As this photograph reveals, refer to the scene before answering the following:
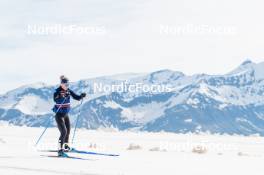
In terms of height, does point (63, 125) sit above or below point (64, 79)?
below

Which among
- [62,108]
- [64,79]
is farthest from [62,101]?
[64,79]

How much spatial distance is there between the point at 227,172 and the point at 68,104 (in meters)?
5.53

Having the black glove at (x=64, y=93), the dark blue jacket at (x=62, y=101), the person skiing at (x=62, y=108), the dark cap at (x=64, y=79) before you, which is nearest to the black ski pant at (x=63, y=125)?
the person skiing at (x=62, y=108)

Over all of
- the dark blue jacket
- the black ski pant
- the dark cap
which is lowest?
the black ski pant

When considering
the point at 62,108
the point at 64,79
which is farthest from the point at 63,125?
the point at 64,79

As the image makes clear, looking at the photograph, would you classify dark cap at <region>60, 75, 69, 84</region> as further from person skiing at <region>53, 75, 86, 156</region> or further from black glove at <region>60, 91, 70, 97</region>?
black glove at <region>60, 91, 70, 97</region>

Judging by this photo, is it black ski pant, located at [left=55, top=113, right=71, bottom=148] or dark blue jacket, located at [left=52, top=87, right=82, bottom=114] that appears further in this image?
black ski pant, located at [left=55, top=113, right=71, bottom=148]

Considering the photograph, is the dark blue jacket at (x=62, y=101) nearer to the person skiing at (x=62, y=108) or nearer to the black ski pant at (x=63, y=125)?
the person skiing at (x=62, y=108)

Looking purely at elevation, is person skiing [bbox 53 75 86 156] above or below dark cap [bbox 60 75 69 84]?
below

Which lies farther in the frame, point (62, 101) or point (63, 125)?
point (63, 125)

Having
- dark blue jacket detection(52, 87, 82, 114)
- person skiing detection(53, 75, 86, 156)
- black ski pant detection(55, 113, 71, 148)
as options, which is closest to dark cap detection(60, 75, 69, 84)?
person skiing detection(53, 75, 86, 156)

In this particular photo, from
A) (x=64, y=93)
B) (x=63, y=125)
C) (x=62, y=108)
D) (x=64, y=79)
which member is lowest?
(x=63, y=125)

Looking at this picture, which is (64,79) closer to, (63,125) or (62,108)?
(62,108)

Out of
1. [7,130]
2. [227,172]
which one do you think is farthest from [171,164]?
[7,130]
